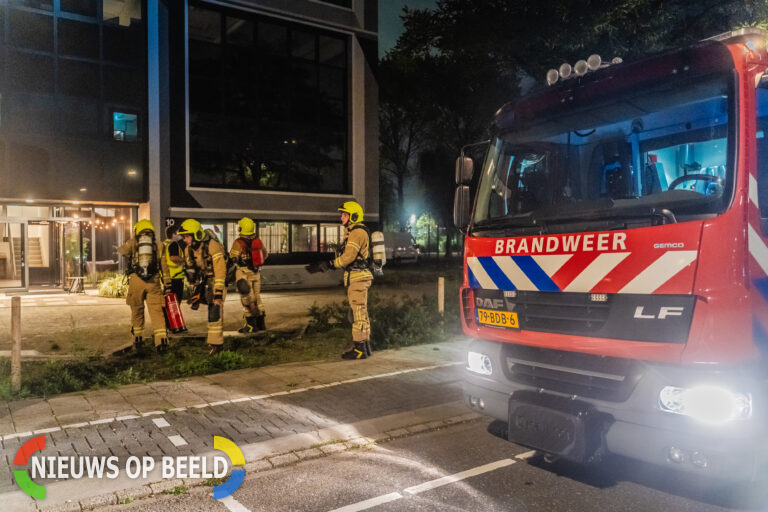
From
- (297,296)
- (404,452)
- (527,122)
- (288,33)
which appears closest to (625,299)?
(527,122)

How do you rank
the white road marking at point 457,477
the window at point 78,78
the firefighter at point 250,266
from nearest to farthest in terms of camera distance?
1. the white road marking at point 457,477
2. the firefighter at point 250,266
3. the window at point 78,78

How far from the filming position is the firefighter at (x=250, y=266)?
10.7 m

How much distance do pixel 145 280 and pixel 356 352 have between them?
3.54 meters

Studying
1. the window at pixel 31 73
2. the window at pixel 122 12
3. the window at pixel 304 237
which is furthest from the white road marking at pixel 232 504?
the window at pixel 122 12

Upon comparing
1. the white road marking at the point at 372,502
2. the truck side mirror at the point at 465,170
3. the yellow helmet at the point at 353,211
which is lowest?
the white road marking at the point at 372,502

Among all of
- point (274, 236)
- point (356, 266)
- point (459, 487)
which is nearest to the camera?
point (459, 487)

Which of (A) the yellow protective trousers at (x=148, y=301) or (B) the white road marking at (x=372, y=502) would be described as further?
(A) the yellow protective trousers at (x=148, y=301)

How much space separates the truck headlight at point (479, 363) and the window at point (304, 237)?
60.7 feet

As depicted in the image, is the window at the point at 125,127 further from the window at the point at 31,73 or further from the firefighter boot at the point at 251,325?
the firefighter boot at the point at 251,325

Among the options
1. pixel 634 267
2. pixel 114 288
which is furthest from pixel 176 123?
pixel 634 267

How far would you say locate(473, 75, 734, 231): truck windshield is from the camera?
3.84 m

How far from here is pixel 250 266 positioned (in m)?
11.0

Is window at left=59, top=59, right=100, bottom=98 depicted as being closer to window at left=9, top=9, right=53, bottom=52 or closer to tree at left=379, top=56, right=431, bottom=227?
window at left=9, top=9, right=53, bottom=52

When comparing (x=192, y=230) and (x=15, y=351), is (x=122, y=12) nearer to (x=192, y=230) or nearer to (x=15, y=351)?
(x=192, y=230)
